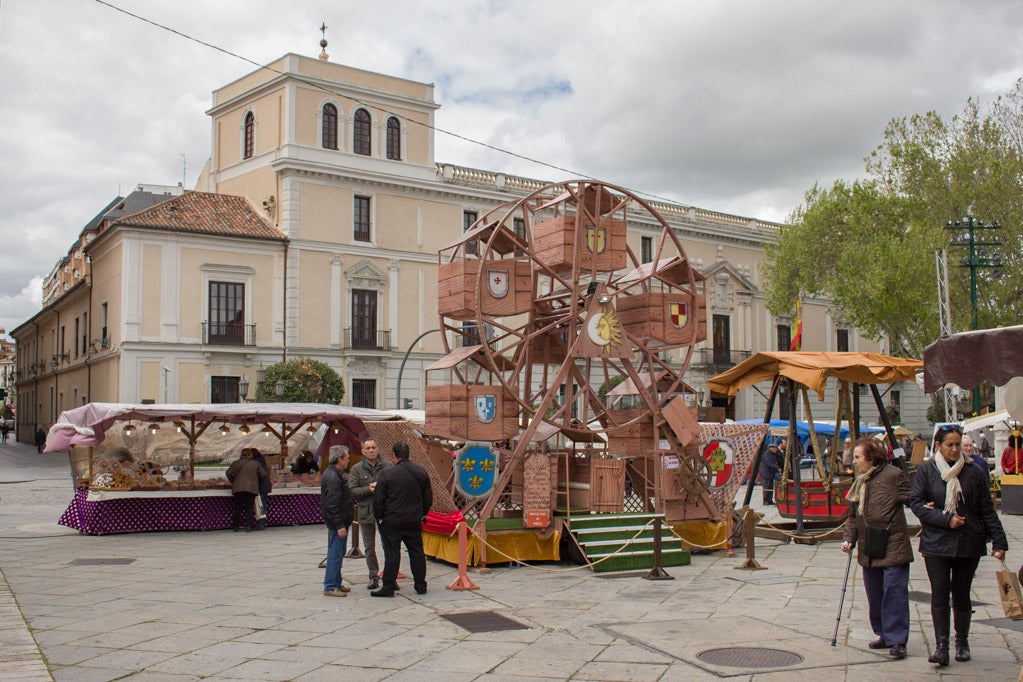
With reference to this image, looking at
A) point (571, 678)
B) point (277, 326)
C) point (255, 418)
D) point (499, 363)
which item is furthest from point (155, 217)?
point (571, 678)

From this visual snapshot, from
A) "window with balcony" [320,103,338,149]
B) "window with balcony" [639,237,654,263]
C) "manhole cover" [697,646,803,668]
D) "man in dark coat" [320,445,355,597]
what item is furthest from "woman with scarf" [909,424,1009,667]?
"window with balcony" [639,237,654,263]

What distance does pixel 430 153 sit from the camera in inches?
1607

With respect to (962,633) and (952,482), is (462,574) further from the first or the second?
(952,482)

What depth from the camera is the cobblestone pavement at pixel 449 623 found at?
291 inches

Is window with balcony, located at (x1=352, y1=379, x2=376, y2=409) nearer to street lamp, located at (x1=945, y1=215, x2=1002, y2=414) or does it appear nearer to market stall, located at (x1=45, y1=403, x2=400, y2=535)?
market stall, located at (x1=45, y1=403, x2=400, y2=535)

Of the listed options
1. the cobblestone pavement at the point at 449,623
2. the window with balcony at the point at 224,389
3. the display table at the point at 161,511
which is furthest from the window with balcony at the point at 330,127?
the cobblestone pavement at the point at 449,623

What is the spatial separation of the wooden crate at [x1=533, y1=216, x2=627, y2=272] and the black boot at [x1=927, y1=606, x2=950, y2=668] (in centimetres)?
742

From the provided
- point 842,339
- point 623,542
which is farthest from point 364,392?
point 842,339

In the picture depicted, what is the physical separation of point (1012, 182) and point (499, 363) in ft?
80.4

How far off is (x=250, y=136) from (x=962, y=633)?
120ft

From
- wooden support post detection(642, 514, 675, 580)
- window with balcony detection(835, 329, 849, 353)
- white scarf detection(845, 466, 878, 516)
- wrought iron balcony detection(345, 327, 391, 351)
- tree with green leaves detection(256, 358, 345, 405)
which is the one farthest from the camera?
window with balcony detection(835, 329, 849, 353)

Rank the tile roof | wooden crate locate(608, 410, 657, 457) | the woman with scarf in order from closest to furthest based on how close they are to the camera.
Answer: the woman with scarf, wooden crate locate(608, 410, 657, 457), the tile roof

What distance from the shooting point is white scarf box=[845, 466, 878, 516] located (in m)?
7.63

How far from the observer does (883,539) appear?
7414 millimetres
